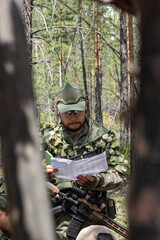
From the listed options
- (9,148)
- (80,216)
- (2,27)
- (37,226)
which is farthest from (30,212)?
(80,216)

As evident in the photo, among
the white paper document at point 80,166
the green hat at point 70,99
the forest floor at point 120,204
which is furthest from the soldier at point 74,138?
the forest floor at point 120,204

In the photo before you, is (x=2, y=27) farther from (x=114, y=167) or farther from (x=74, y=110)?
(x=114, y=167)

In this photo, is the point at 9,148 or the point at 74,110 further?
the point at 74,110

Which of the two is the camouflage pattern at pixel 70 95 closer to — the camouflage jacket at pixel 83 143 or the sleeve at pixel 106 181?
the camouflage jacket at pixel 83 143

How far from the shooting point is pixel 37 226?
1.95ft

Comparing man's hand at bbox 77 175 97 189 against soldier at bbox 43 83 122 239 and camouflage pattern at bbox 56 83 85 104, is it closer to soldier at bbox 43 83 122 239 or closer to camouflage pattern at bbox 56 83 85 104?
soldier at bbox 43 83 122 239

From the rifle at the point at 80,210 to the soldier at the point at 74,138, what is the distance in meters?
0.10

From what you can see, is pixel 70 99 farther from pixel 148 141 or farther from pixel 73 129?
pixel 148 141

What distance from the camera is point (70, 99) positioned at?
11.0 feet

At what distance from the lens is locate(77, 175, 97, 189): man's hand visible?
9.66ft

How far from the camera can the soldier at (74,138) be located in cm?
315

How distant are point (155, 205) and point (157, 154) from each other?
3.4 inches

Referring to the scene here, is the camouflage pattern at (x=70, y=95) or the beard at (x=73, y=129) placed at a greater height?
the camouflage pattern at (x=70, y=95)

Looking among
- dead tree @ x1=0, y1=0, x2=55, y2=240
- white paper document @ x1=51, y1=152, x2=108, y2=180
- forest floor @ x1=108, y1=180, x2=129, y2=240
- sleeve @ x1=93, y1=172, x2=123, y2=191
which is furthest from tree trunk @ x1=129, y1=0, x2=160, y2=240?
forest floor @ x1=108, y1=180, x2=129, y2=240
